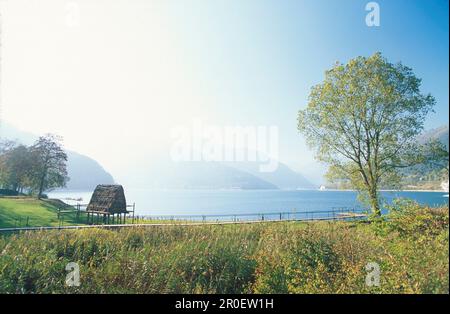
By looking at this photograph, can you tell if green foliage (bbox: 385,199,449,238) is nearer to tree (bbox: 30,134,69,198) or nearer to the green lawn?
the green lawn

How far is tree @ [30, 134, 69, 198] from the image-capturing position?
182 ft

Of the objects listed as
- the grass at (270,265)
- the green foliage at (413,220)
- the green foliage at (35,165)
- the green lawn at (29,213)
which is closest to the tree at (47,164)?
the green foliage at (35,165)

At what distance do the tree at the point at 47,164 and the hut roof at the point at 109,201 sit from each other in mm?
19153

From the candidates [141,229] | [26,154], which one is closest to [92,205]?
[26,154]

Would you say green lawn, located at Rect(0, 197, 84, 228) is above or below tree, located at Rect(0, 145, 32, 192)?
below

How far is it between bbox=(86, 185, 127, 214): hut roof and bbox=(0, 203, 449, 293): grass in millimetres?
29954

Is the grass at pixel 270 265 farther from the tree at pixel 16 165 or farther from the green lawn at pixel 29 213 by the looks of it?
the tree at pixel 16 165

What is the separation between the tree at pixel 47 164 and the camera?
182 ft

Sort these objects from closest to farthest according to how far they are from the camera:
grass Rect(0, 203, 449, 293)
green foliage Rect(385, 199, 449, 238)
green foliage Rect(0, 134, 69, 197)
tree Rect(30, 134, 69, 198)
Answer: grass Rect(0, 203, 449, 293) → green foliage Rect(385, 199, 449, 238) → green foliage Rect(0, 134, 69, 197) → tree Rect(30, 134, 69, 198)

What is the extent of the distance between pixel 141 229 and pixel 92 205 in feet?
101

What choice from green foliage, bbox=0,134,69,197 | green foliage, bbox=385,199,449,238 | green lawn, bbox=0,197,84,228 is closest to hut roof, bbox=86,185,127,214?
green lawn, bbox=0,197,84,228

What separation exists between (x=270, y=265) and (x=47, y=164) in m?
61.4

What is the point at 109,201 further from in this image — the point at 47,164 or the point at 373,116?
the point at 373,116
